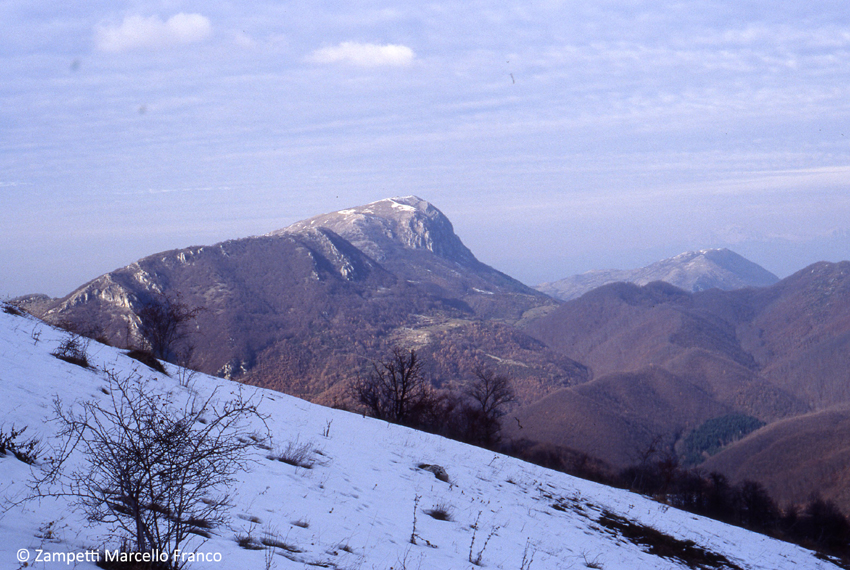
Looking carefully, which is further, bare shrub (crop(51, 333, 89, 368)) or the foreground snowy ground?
bare shrub (crop(51, 333, 89, 368))

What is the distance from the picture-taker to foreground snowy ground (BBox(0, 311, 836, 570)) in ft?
21.2

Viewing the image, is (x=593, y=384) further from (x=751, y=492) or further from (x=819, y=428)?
(x=751, y=492)

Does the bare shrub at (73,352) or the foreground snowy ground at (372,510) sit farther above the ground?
the bare shrub at (73,352)

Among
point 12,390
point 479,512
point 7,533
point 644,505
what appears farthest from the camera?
point 644,505

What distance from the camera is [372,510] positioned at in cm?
985

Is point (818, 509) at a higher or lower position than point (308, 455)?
lower

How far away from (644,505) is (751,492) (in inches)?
3336

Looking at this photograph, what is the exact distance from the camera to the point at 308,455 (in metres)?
11.9

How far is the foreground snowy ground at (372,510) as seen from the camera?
6465 millimetres

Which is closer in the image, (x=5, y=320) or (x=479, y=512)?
(x=479, y=512)

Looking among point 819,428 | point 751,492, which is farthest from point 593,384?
point 751,492

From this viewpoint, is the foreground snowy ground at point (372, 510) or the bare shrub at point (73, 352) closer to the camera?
the foreground snowy ground at point (372, 510)

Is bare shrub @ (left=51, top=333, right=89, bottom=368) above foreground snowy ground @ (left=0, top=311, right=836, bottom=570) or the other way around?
above

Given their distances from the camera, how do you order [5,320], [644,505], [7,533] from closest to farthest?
[7,533], [5,320], [644,505]
